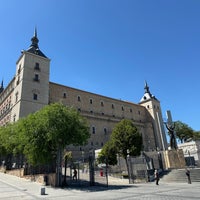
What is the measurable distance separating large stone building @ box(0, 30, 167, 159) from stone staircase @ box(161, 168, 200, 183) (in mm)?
25941

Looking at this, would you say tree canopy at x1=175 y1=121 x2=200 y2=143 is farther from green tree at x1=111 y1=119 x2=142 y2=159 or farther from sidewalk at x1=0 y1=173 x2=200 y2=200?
sidewalk at x1=0 y1=173 x2=200 y2=200

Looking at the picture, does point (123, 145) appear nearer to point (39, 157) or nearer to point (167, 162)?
point (167, 162)

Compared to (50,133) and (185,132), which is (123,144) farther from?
(185,132)

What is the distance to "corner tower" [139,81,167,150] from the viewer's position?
74062 millimetres

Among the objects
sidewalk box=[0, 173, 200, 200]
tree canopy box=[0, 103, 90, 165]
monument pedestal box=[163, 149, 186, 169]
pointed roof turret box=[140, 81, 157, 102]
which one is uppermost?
pointed roof turret box=[140, 81, 157, 102]

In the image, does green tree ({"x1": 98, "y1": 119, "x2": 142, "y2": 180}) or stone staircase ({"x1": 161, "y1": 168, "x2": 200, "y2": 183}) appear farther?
green tree ({"x1": 98, "y1": 119, "x2": 142, "y2": 180})

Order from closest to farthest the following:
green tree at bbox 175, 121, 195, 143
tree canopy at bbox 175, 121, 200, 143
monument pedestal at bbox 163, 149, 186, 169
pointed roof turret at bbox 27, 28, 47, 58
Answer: monument pedestal at bbox 163, 149, 186, 169
pointed roof turret at bbox 27, 28, 47, 58
tree canopy at bbox 175, 121, 200, 143
green tree at bbox 175, 121, 195, 143

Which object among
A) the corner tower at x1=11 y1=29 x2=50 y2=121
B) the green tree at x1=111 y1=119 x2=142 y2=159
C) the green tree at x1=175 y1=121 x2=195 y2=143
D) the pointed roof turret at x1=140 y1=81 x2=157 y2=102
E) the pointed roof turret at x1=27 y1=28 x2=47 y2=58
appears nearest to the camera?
the green tree at x1=111 y1=119 x2=142 y2=159

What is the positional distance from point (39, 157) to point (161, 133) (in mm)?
61801

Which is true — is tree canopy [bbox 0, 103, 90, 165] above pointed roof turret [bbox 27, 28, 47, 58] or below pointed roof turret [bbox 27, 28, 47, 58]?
below

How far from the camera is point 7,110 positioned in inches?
1977

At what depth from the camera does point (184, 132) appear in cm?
6469

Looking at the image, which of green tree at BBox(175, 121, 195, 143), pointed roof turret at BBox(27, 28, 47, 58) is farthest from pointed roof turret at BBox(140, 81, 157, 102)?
pointed roof turret at BBox(27, 28, 47, 58)

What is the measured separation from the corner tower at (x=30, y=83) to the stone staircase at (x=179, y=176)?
30.4 m
